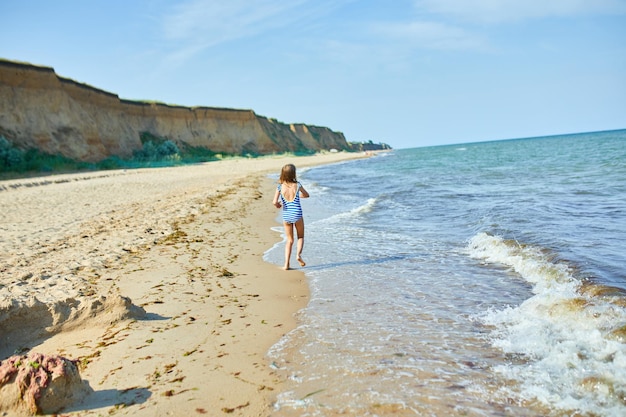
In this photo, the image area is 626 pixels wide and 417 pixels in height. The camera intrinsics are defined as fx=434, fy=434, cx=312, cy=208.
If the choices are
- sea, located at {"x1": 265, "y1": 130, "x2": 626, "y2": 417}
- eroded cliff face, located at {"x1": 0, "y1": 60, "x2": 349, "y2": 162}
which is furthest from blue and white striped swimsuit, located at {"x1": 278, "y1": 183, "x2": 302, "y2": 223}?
eroded cliff face, located at {"x1": 0, "y1": 60, "x2": 349, "y2": 162}

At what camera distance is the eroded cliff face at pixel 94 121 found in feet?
104

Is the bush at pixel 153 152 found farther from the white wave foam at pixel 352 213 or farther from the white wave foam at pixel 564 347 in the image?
the white wave foam at pixel 564 347

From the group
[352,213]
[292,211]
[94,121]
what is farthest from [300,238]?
[94,121]

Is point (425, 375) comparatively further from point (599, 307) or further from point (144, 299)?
point (144, 299)

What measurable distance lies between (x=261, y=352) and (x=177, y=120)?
2249 inches

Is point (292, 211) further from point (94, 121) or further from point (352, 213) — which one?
point (94, 121)

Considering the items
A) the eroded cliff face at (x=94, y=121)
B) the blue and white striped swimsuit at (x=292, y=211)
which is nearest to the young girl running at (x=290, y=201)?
the blue and white striped swimsuit at (x=292, y=211)

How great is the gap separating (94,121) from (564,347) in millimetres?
42631

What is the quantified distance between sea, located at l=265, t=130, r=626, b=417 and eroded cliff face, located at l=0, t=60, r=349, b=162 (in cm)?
3198

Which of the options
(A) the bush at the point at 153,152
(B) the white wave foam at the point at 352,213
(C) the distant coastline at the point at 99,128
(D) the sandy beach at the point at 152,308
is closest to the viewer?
(D) the sandy beach at the point at 152,308

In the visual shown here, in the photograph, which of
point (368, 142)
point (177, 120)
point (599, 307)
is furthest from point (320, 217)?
point (368, 142)

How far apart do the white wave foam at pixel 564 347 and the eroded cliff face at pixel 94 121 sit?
34940mm

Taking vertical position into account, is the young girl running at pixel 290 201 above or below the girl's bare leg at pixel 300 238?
above

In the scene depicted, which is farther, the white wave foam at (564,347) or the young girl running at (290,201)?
the young girl running at (290,201)
